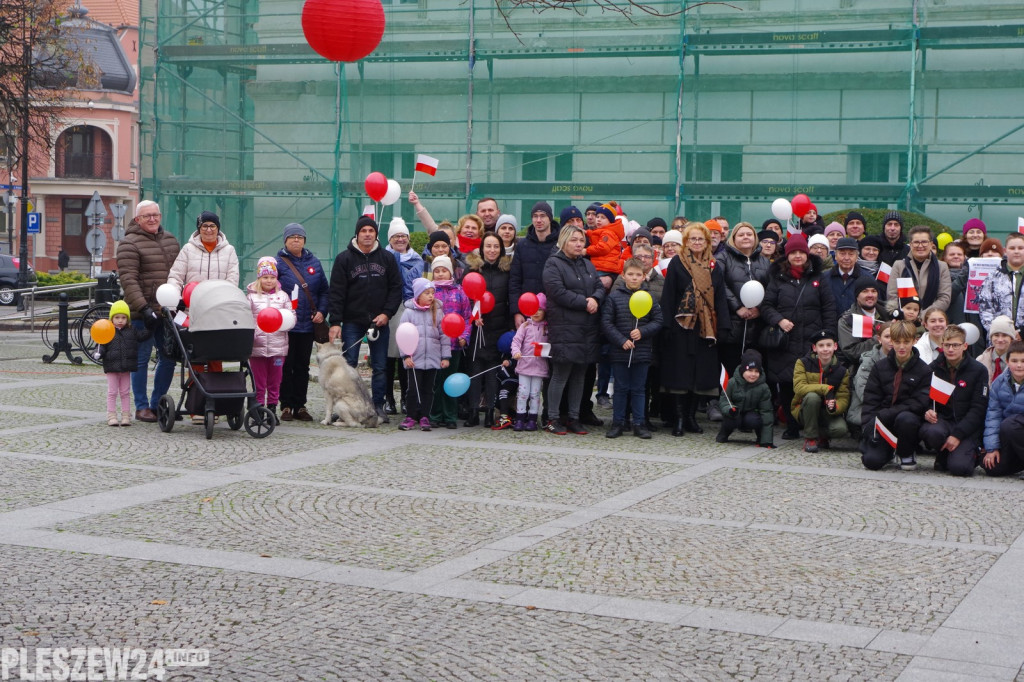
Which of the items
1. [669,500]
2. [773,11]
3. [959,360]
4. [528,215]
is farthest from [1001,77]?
[669,500]

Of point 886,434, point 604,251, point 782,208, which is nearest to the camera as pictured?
point 886,434

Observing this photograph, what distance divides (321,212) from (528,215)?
176 inches

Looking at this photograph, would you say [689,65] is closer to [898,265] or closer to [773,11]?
[773,11]

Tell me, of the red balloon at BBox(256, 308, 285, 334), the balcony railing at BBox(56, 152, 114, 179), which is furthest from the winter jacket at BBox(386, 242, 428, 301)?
the balcony railing at BBox(56, 152, 114, 179)

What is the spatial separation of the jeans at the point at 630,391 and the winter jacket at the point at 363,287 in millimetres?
2336

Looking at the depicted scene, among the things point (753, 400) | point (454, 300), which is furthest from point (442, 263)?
point (753, 400)

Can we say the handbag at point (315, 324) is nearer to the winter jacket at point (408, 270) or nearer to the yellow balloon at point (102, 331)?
the winter jacket at point (408, 270)

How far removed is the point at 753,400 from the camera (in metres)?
12.0

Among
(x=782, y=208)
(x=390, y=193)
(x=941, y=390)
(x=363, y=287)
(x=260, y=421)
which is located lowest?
(x=260, y=421)

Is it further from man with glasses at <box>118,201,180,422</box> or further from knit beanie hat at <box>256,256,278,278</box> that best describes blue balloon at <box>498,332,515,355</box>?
man with glasses at <box>118,201,180,422</box>

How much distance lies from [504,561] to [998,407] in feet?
17.2

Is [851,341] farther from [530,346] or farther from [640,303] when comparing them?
[530,346]

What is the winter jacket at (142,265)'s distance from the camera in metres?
12.3

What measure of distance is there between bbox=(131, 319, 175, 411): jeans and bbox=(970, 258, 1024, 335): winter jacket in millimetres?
7544
